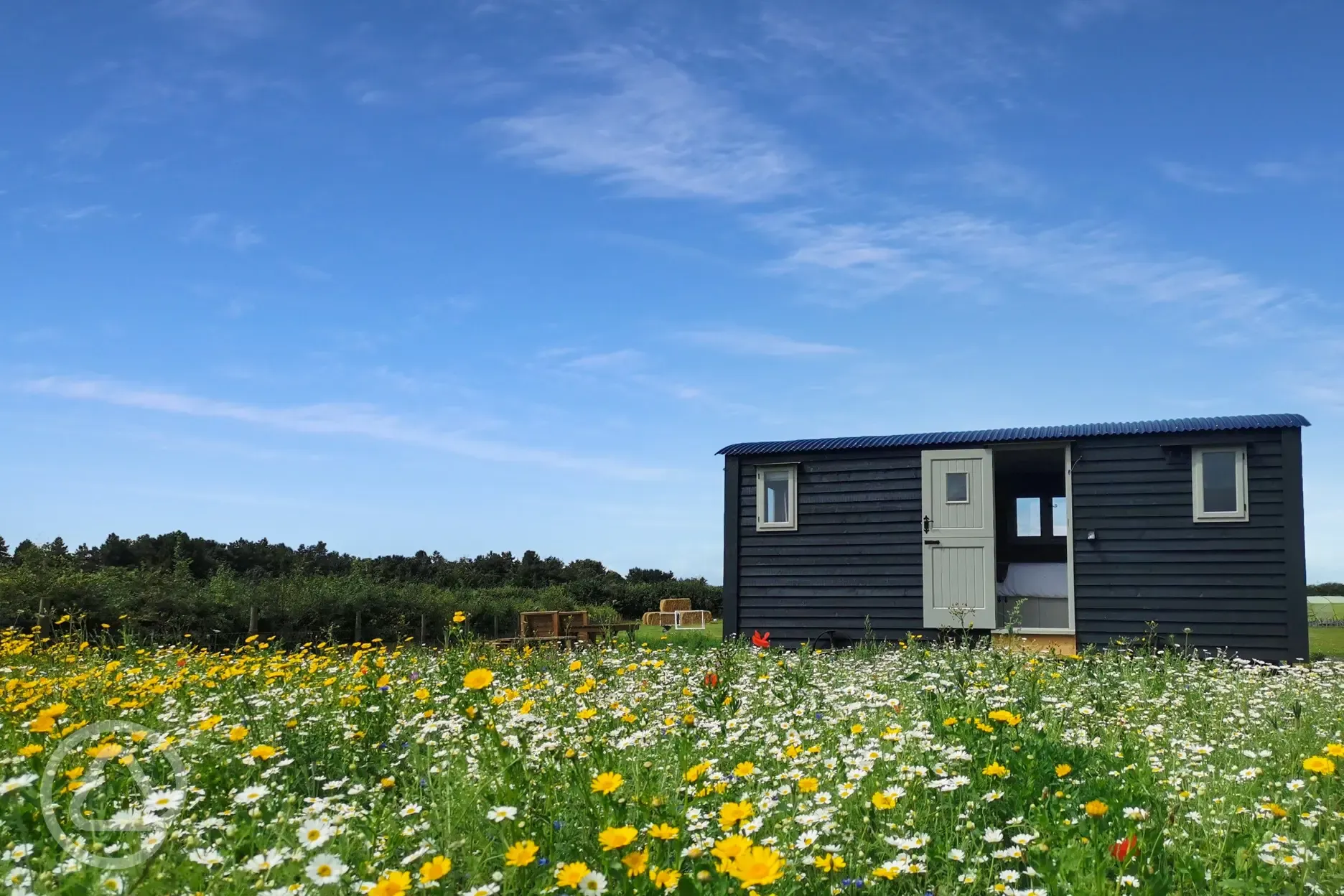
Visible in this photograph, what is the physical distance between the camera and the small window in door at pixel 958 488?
13.5 metres

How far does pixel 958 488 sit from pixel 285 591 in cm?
1048

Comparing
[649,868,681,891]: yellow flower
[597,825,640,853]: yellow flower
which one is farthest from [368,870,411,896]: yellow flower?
[649,868,681,891]: yellow flower

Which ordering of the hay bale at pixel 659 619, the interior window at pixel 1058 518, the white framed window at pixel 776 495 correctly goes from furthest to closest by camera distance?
the hay bale at pixel 659 619
the interior window at pixel 1058 518
the white framed window at pixel 776 495

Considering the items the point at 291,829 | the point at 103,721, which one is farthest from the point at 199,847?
the point at 103,721

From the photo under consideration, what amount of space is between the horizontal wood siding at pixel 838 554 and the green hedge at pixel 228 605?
4380mm

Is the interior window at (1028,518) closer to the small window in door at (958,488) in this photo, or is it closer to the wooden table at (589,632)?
the small window in door at (958,488)

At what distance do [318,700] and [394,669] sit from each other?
1.09 m

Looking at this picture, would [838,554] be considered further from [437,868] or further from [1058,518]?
[437,868]

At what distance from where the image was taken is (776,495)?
14.6m

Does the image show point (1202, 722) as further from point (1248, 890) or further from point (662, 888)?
point (662, 888)

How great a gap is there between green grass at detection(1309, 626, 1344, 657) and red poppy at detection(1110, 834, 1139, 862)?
13274 mm

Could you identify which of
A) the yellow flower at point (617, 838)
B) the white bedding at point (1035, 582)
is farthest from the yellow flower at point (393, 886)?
the white bedding at point (1035, 582)

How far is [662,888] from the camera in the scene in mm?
2188

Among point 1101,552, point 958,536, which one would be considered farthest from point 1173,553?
point 958,536
